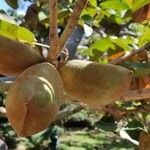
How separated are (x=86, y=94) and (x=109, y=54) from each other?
2.84 ft

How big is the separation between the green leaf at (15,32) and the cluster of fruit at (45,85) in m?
Result: 0.10

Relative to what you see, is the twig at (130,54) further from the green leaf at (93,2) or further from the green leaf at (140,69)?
the green leaf at (93,2)

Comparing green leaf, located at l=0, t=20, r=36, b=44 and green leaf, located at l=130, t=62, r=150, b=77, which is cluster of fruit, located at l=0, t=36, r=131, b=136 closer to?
green leaf, located at l=0, t=20, r=36, b=44

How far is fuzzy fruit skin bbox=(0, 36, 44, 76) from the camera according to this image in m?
0.89

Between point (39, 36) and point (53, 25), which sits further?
point (39, 36)

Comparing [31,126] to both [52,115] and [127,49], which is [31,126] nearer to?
[52,115]

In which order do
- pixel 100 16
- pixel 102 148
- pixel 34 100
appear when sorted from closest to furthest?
pixel 34 100
pixel 100 16
pixel 102 148

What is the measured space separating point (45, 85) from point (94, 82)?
0.11 meters

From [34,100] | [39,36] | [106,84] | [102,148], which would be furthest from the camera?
[102,148]

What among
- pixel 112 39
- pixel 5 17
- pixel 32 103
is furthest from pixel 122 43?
pixel 32 103

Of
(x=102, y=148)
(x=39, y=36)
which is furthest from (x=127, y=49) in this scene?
(x=102, y=148)

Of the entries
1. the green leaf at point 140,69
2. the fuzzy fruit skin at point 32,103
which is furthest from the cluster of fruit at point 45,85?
the green leaf at point 140,69

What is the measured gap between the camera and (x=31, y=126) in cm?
77

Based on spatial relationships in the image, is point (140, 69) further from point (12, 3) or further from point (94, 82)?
point (12, 3)
